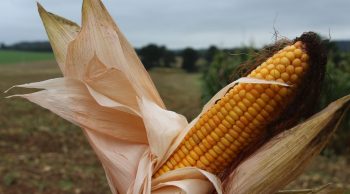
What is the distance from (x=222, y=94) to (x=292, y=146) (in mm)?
251

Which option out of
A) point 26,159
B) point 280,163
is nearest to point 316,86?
point 280,163

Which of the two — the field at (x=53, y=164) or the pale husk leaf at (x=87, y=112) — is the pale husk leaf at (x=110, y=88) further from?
the field at (x=53, y=164)

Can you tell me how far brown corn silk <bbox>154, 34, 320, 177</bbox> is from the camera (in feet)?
4.68

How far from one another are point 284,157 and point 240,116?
154 millimetres

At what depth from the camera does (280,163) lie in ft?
4.79

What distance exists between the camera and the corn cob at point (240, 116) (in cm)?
143

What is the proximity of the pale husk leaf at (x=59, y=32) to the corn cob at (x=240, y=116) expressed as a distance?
0.46m

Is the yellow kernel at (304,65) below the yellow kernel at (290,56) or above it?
below

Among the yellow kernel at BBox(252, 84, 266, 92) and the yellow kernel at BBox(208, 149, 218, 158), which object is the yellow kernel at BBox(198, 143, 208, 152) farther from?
the yellow kernel at BBox(252, 84, 266, 92)

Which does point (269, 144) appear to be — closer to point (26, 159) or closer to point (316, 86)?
point (316, 86)

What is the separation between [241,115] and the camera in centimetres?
148

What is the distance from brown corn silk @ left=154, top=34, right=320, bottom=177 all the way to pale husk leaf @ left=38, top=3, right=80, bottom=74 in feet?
1.53

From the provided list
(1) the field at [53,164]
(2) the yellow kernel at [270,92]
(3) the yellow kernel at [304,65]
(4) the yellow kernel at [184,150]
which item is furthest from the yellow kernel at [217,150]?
(1) the field at [53,164]

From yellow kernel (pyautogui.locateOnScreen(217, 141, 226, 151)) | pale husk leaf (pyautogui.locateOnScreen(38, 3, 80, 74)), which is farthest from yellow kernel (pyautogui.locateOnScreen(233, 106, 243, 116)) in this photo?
pale husk leaf (pyautogui.locateOnScreen(38, 3, 80, 74))
